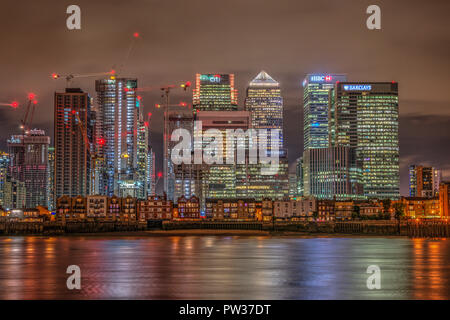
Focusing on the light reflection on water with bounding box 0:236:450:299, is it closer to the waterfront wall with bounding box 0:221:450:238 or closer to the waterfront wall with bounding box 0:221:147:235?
the waterfront wall with bounding box 0:221:450:238

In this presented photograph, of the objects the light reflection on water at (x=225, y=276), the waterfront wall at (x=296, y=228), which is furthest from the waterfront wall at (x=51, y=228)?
the light reflection on water at (x=225, y=276)

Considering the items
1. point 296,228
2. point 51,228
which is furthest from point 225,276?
point 296,228

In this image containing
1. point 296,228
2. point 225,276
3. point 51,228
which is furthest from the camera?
point 296,228

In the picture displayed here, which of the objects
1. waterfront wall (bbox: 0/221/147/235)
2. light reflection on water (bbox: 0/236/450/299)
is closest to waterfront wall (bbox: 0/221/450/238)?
waterfront wall (bbox: 0/221/147/235)

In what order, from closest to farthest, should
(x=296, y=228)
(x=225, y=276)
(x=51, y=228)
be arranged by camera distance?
1. (x=225, y=276)
2. (x=51, y=228)
3. (x=296, y=228)

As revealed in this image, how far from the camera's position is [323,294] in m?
45.7

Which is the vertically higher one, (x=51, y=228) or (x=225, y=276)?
(x=225, y=276)

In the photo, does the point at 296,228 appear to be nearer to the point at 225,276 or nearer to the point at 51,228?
the point at 51,228

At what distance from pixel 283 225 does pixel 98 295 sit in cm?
15814

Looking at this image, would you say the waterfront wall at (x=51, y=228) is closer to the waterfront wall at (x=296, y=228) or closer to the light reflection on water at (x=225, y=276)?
the waterfront wall at (x=296, y=228)

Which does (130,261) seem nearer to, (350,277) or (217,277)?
(217,277)

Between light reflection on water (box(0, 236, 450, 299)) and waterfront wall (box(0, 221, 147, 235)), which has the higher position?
light reflection on water (box(0, 236, 450, 299))
